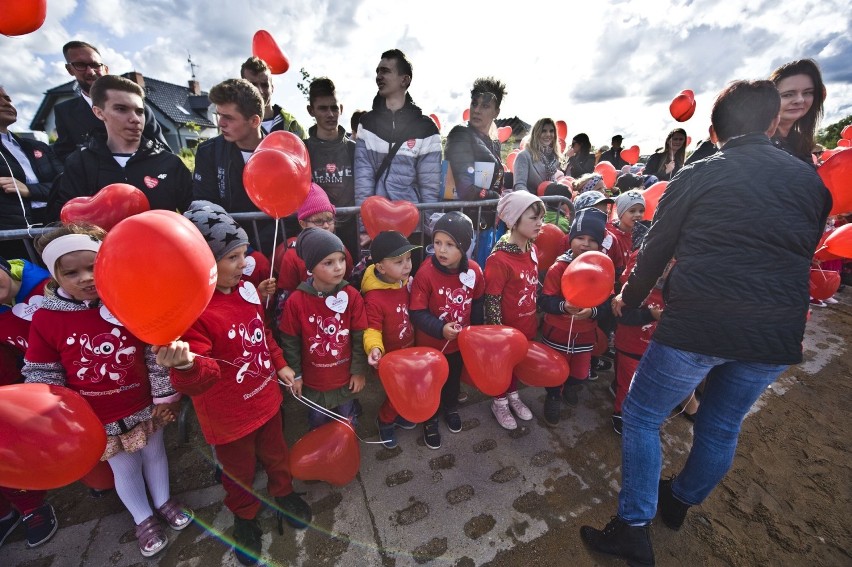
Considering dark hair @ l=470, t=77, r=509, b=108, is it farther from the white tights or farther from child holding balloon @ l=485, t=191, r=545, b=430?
the white tights

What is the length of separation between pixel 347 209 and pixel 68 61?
118 inches

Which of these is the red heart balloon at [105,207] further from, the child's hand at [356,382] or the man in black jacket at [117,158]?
the child's hand at [356,382]

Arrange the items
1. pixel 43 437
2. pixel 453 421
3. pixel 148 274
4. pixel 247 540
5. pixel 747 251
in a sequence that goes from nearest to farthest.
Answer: pixel 148 274, pixel 43 437, pixel 747 251, pixel 247 540, pixel 453 421

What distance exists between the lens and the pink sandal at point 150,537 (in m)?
1.78

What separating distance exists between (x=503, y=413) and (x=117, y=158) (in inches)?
134

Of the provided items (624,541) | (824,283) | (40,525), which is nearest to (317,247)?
(40,525)

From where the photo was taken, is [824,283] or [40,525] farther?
[824,283]

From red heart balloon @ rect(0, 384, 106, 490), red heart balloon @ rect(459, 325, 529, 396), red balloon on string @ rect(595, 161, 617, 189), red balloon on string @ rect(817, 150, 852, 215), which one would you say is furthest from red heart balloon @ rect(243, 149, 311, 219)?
red balloon on string @ rect(595, 161, 617, 189)

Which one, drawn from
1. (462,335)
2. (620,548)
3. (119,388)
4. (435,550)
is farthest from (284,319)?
(620,548)

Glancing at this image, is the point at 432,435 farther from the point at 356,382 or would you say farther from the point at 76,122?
the point at 76,122

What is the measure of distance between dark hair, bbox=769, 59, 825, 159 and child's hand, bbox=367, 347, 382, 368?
3206mm

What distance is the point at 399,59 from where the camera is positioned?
10.1 feet

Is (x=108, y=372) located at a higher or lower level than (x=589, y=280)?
lower

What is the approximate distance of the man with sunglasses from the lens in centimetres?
304
